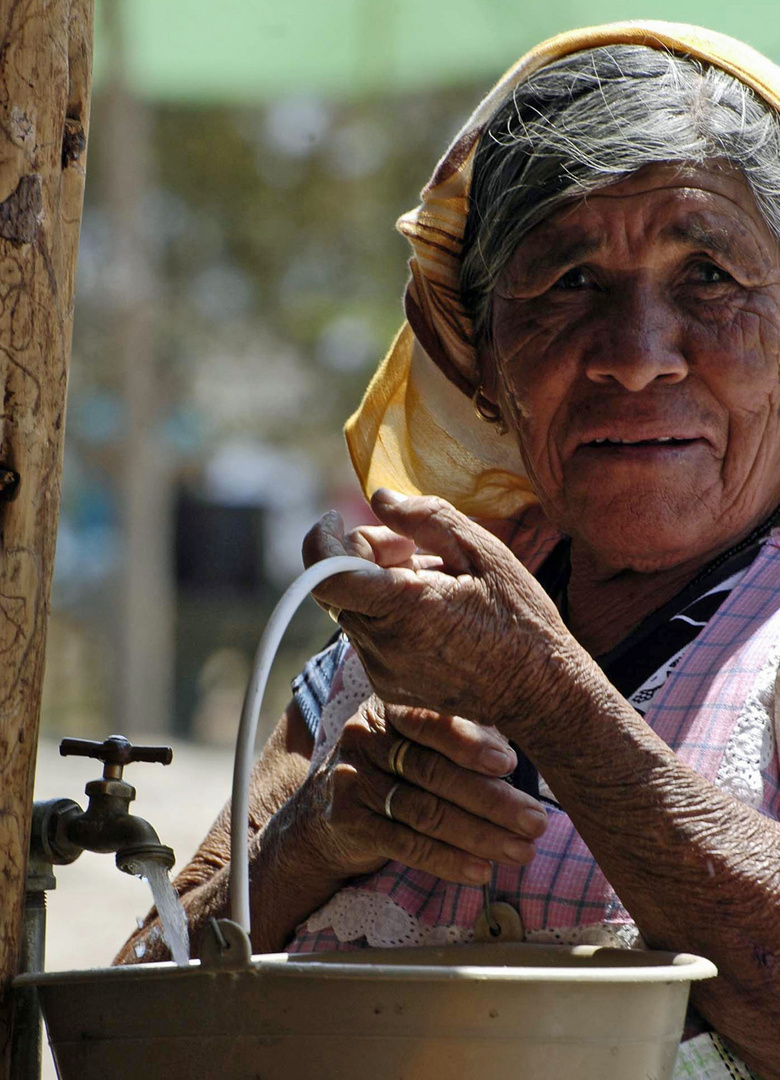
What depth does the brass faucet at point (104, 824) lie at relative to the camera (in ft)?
4.78

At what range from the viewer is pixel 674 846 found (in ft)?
4.73

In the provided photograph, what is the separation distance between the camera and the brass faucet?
1458 mm

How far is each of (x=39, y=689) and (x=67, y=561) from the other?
12699 mm

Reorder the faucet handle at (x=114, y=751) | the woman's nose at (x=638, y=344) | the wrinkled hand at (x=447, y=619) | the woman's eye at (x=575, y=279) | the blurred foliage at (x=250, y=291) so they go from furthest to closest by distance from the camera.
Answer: the blurred foliage at (x=250, y=291) < the woman's eye at (x=575, y=279) < the woman's nose at (x=638, y=344) < the faucet handle at (x=114, y=751) < the wrinkled hand at (x=447, y=619)

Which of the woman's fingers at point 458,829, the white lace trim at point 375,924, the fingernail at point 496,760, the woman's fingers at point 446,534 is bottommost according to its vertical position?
the white lace trim at point 375,924

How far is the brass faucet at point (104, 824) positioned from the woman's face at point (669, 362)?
800mm

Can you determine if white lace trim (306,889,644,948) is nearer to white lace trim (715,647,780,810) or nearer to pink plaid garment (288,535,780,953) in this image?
pink plaid garment (288,535,780,953)

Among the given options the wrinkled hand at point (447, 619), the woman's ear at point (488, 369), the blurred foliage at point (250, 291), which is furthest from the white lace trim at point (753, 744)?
the blurred foliage at point (250, 291)

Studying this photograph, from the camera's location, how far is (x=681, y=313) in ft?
6.35

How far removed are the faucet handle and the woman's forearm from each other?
416mm

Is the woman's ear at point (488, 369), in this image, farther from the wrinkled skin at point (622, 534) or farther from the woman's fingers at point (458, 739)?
the woman's fingers at point (458, 739)

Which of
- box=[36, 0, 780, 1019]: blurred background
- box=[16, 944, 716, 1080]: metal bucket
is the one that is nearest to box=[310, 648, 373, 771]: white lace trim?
box=[16, 944, 716, 1080]: metal bucket

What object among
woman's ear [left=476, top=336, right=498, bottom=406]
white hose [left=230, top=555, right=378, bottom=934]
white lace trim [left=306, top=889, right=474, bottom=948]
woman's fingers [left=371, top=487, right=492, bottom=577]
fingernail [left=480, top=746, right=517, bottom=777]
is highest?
woman's ear [left=476, top=336, right=498, bottom=406]

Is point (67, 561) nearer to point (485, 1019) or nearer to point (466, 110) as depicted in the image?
point (466, 110)
